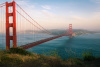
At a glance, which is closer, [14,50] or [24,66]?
[24,66]

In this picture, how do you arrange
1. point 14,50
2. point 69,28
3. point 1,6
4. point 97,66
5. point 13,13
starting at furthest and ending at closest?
1. point 69,28
2. point 1,6
3. point 13,13
4. point 14,50
5. point 97,66

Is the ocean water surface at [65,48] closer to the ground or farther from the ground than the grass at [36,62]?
closer to the ground

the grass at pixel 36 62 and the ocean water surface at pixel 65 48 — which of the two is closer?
the grass at pixel 36 62

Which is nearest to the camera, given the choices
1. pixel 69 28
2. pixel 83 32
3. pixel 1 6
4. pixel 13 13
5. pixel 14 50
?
pixel 14 50

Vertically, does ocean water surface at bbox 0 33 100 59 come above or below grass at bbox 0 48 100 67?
below

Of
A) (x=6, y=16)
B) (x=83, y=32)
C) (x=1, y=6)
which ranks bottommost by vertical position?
(x=83, y=32)

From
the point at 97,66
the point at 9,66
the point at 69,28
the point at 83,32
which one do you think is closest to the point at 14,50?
the point at 9,66

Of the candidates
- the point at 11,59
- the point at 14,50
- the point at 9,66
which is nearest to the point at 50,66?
the point at 9,66

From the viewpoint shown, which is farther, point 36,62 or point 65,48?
point 65,48

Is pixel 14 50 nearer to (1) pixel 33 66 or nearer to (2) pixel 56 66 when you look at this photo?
(1) pixel 33 66

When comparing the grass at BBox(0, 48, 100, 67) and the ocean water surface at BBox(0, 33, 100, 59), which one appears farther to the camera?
the ocean water surface at BBox(0, 33, 100, 59)

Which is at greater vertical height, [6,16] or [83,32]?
[6,16]
